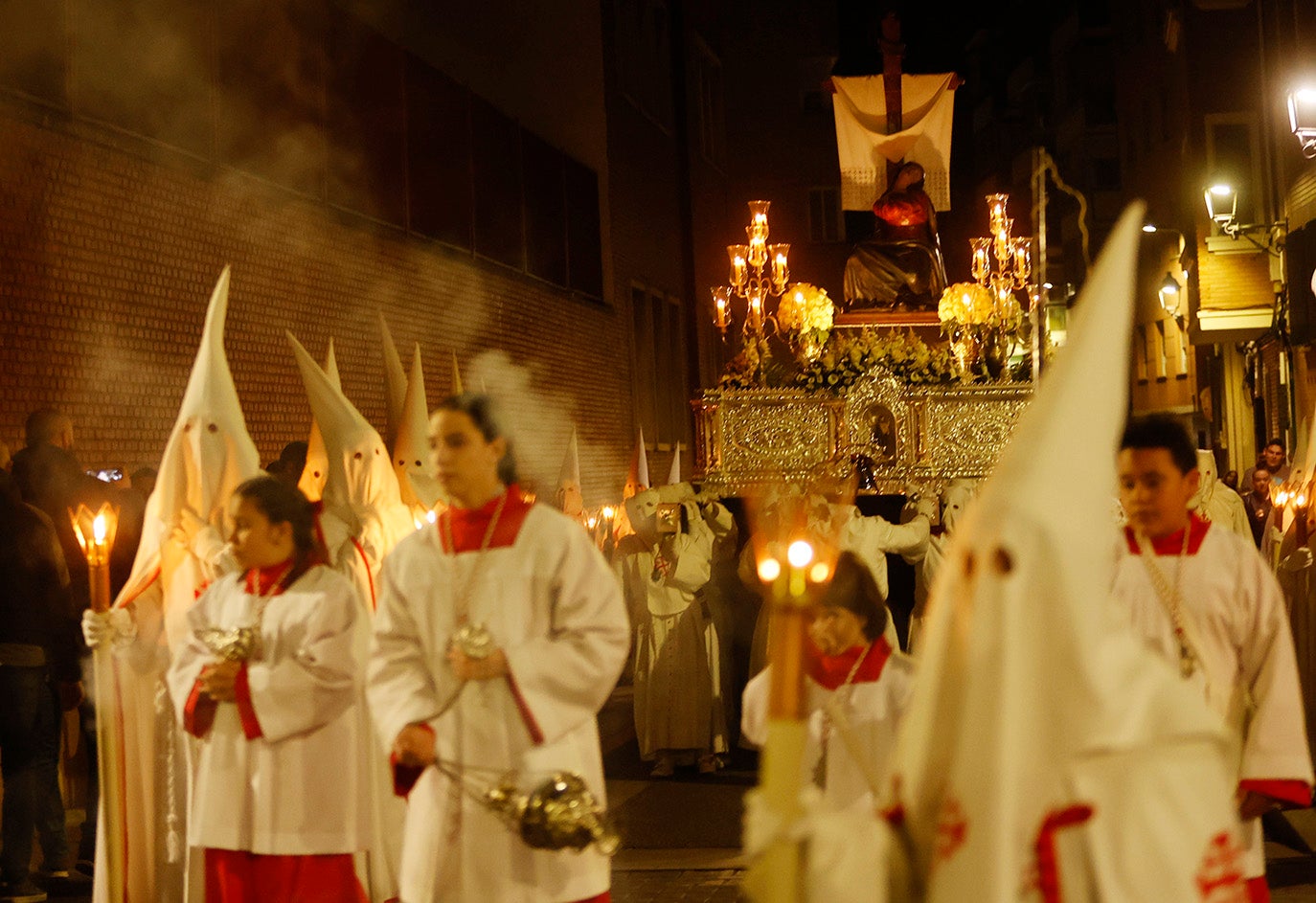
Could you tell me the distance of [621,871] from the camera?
27.7 ft

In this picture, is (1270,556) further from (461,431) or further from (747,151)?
(747,151)

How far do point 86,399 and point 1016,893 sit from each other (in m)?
9.29

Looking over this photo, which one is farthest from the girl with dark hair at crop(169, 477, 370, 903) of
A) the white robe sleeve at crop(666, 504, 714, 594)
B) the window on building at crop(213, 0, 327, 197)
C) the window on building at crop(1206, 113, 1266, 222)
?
the window on building at crop(1206, 113, 1266, 222)

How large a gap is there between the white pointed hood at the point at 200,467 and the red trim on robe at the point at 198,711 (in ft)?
3.44

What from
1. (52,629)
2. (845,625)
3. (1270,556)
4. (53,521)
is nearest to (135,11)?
(53,521)

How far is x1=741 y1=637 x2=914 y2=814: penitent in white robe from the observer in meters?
4.54

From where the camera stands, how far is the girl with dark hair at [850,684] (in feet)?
14.9

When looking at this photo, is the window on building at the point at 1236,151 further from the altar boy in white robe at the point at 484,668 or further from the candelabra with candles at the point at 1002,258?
the altar boy in white robe at the point at 484,668

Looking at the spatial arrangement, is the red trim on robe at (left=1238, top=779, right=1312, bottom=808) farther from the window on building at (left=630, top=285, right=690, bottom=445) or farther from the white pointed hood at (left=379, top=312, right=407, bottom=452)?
the window on building at (left=630, top=285, right=690, bottom=445)

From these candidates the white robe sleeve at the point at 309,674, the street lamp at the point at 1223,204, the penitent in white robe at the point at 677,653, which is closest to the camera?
the white robe sleeve at the point at 309,674

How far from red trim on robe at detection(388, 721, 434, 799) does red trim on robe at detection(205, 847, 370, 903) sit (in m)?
1.24

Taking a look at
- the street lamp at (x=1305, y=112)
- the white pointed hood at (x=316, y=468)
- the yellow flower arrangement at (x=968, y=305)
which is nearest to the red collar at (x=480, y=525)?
the white pointed hood at (x=316, y=468)

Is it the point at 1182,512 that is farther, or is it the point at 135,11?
the point at 135,11

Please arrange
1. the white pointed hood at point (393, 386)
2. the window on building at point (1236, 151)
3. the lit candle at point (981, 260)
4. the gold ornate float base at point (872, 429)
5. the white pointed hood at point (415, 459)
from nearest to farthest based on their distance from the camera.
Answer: the white pointed hood at point (415, 459) < the white pointed hood at point (393, 386) < the gold ornate float base at point (872, 429) < the lit candle at point (981, 260) < the window on building at point (1236, 151)
